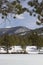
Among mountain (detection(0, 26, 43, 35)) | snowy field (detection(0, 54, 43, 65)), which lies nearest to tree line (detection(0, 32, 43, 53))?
mountain (detection(0, 26, 43, 35))

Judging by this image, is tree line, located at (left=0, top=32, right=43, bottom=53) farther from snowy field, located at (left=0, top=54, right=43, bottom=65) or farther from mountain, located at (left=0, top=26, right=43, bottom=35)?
snowy field, located at (left=0, top=54, right=43, bottom=65)

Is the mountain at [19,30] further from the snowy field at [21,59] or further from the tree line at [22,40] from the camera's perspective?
the snowy field at [21,59]

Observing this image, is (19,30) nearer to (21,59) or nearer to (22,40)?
(22,40)

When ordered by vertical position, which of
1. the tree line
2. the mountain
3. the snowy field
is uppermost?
the mountain

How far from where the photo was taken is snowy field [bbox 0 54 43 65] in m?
2.72

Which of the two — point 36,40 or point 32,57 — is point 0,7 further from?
point 32,57

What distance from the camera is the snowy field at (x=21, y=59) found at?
8.94ft

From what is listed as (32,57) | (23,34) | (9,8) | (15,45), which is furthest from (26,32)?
(9,8)

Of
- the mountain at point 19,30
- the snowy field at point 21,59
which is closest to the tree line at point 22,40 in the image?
the mountain at point 19,30

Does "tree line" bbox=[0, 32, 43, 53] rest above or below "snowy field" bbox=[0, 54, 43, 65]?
above

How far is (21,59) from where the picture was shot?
9.07 ft

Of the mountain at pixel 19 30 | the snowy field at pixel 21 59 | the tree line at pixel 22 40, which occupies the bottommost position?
the snowy field at pixel 21 59

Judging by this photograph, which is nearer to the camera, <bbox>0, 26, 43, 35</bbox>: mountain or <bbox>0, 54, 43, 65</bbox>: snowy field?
<bbox>0, 26, 43, 35</bbox>: mountain

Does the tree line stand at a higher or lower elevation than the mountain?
lower
